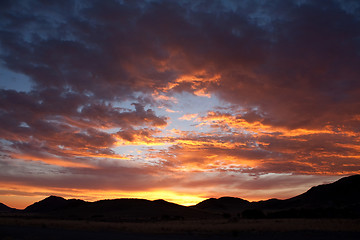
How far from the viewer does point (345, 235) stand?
3391cm

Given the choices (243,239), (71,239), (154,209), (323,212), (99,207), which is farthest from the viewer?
(99,207)

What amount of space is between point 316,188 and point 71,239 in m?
149

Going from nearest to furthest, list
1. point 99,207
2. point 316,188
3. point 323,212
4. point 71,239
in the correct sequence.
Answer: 1. point 71,239
2. point 323,212
3. point 99,207
4. point 316,188

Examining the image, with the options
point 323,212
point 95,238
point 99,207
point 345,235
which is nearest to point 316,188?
point 323,212

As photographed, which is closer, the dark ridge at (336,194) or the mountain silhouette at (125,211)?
the mountain silhouette at (125,211)

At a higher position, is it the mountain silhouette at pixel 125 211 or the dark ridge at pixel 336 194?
the dark ridge at pixel 336 194

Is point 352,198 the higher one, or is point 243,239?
point 352,198

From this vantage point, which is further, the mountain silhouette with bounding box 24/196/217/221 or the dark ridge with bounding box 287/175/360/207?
the dark ridge with bounding box 287/175/360/207

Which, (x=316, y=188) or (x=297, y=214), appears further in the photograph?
→ (x=316, y=188)

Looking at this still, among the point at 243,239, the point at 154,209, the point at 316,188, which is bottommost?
the point at 243,239

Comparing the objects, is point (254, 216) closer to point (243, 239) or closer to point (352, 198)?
point (243, 239)

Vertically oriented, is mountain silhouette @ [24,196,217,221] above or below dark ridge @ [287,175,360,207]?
below

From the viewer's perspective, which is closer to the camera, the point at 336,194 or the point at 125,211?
the point at 125,211

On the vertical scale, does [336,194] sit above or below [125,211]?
above
